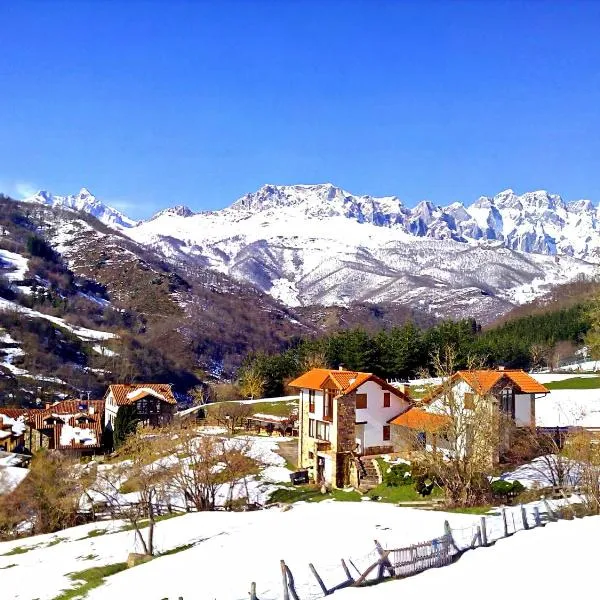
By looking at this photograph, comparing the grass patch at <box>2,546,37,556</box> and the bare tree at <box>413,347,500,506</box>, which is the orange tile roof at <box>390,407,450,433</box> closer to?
the bare tree at <box>413,347,500,506</box>

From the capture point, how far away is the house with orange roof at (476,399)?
4175 cm

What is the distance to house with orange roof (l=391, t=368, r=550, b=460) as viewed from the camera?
1644 inches

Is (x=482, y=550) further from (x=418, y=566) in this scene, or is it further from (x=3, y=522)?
(x=3, y=522)

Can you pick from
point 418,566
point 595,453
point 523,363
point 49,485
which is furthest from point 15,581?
point 523,363

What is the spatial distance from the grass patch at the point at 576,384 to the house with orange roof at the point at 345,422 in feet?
99.3

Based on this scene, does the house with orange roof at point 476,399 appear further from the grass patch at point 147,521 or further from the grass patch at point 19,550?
the grass patch at point 19,550

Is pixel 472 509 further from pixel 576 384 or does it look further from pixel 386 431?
pixel 576 384

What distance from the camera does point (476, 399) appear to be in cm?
3962

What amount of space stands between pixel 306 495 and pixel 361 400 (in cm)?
900

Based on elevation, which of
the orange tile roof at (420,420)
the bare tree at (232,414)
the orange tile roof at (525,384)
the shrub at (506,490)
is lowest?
the shrub at (506,490)

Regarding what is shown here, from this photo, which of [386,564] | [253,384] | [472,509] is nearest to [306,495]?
[472,509]

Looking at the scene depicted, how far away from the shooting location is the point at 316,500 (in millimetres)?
43875

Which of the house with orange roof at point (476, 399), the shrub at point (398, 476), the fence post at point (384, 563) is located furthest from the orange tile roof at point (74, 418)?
the fence post at point (384, 563)

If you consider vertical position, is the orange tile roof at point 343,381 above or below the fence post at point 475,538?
above
